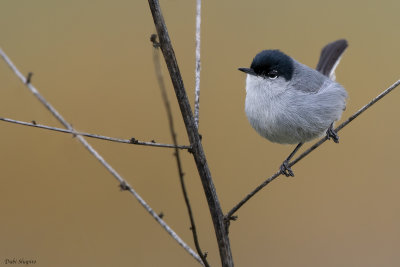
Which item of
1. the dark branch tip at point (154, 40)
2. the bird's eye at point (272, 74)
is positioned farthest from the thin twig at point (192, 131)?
the bird's eye at point (272, 74)

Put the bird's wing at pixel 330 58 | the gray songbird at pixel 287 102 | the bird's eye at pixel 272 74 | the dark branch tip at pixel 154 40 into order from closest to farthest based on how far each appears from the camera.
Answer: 1. the dark branch tip at pixel 154 40
2. the gray songbird at pixel 287 102
3. the bird's eye at pixel 272 74
4. the bird's wing at pixel 330 58

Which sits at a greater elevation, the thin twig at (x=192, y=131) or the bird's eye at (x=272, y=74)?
the bird's eye at (x=272, y=74)

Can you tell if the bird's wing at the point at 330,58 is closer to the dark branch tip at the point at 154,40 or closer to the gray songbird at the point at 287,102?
the gray songbird at the point at 287,102

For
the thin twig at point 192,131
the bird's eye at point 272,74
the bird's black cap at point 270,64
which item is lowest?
the thin twig at point 192,131

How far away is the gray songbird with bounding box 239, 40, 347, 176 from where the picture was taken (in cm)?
206

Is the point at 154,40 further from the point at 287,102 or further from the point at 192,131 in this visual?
the point at 287,102

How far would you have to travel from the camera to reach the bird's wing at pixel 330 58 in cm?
270

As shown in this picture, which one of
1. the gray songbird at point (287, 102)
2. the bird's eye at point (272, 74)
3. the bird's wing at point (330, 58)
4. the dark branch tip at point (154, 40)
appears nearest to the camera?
the dark branch tip at point (154, 40)

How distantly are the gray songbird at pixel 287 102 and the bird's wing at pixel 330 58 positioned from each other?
0.42 m

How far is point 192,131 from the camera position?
1.18 m

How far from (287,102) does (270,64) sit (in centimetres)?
22

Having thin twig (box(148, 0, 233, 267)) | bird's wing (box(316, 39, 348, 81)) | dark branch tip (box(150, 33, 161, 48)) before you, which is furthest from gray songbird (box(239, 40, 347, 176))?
dark branch tip (box(150, 33, 161, 48))

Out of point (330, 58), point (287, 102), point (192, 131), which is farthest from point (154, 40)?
point (330, 58)

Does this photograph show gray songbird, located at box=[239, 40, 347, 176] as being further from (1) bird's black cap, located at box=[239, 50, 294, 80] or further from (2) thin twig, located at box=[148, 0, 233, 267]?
(2) thin twig, located at box=[148, 0, 233, 267]
